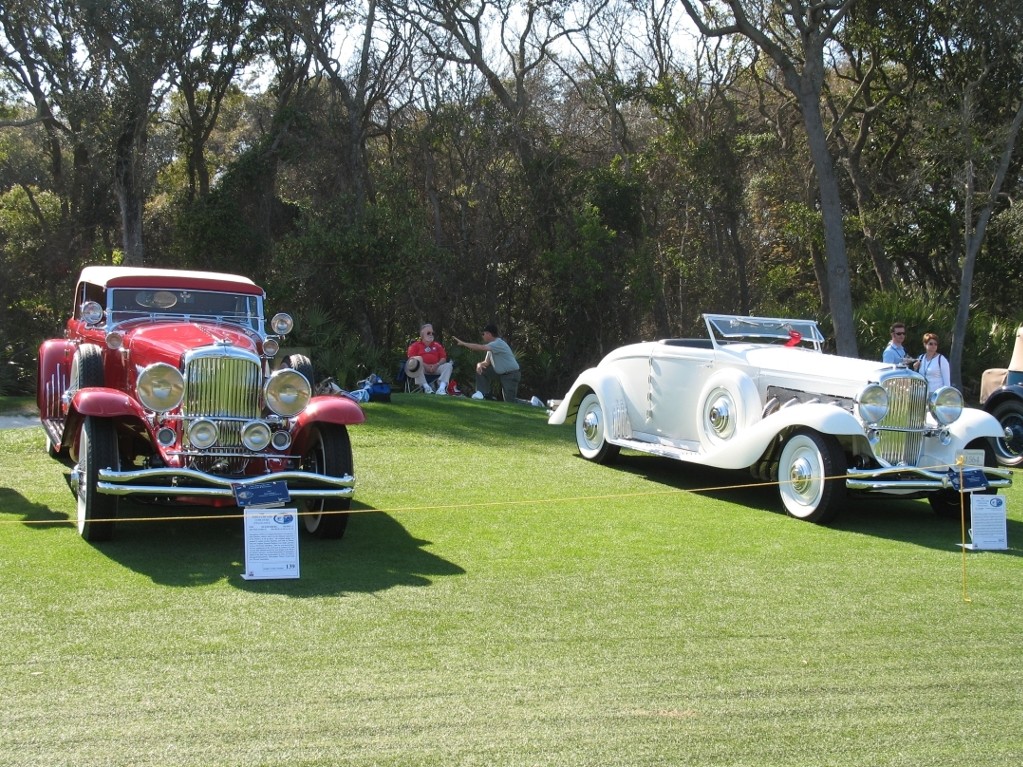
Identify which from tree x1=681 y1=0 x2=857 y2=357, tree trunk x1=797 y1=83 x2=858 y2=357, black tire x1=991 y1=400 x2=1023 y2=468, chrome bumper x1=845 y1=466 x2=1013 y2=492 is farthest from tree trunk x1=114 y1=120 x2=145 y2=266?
chrome bumper x1=845 y1=466 x2=1013 y2=492

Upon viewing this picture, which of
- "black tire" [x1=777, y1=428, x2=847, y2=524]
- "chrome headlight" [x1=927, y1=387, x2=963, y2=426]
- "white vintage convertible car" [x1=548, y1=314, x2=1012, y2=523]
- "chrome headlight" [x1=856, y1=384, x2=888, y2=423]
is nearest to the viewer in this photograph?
"black tire" [x1=777, y1=428, x2=847, y2=524]

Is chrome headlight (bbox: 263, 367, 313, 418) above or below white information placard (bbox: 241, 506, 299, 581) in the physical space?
above

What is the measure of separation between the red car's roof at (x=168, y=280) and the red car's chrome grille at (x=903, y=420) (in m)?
5.15

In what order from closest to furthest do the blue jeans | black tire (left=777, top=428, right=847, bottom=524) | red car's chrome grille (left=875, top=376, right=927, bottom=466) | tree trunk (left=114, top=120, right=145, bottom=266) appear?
black tire (left=777, top=428, right=847, bottom=524)
red car's chrome grille (left=875, top=376, right=927, bottom=466)
the blue jeans
tree trunk (left=114, top=120, right=145, bottom=266)

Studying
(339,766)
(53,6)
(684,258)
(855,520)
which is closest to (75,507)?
(339,766)

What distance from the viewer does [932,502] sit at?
29.1ft

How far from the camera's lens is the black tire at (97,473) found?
21.3ft

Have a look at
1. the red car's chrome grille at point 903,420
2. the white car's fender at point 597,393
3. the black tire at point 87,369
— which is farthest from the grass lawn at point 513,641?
the white car's fender at point 597,393

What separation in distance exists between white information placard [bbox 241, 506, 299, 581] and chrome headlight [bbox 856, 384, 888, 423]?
4.50 metres

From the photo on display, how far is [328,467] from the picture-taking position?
6.91 meters

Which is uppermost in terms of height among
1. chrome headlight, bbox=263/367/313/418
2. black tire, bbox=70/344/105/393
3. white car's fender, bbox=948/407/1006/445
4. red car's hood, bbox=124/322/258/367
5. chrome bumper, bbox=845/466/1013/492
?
red car's hood, bbox=124/322/258/367

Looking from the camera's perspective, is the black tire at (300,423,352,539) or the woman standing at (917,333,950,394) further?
the woman standing at (917,333,950,394)

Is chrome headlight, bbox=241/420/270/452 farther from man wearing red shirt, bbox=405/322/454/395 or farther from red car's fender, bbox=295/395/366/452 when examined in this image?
man wearing red shirt, bbox=405/322/454/395

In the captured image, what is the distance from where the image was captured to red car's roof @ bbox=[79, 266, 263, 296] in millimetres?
8609
